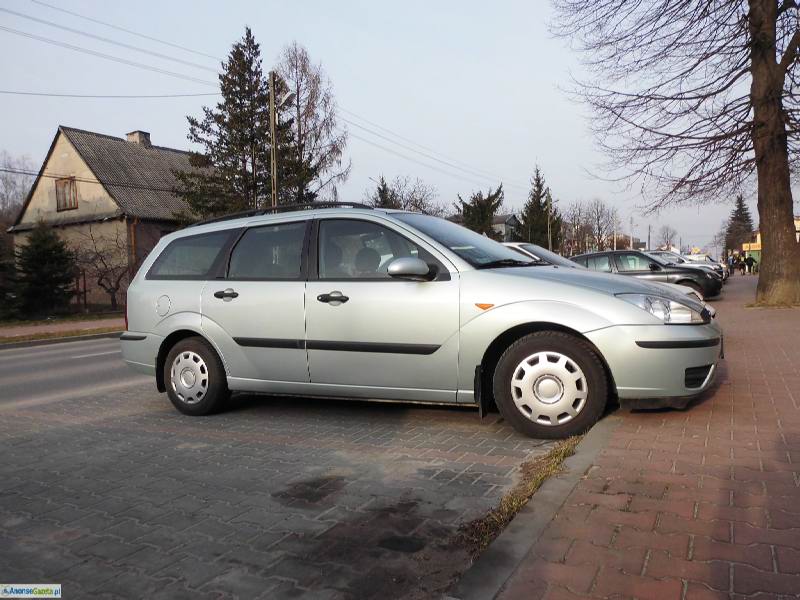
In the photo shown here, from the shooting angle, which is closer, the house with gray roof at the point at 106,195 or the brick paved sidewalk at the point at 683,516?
the brick paved sidewalk at the point at 683,516

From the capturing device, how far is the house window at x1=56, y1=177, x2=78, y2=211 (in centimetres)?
3453

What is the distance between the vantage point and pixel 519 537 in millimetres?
2719

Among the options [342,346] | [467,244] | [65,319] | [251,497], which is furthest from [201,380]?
[65,319]

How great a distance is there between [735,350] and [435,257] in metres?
5.28

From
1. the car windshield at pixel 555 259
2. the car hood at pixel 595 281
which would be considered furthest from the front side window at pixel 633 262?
the car hood at pixel 595 281

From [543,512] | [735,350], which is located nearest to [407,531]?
[543,512]

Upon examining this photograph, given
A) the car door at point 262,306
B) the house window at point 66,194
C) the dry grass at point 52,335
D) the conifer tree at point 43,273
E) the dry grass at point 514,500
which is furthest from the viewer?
the house window at point 66,194

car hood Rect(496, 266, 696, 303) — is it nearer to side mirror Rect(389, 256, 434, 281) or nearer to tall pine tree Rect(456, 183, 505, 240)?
side mirror Rect(389, 256, 434, 281)

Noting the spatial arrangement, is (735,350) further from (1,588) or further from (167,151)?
(167,151)

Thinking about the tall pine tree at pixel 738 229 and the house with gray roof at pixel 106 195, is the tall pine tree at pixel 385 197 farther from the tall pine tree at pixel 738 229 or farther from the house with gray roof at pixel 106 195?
the tall pine tree at pixel 738 229

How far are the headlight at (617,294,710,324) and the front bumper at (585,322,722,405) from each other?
65 millimetres

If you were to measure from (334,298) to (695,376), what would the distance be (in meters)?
2.64

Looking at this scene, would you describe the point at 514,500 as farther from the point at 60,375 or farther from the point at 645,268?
the point at 645,268

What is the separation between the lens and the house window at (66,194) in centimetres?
3453
